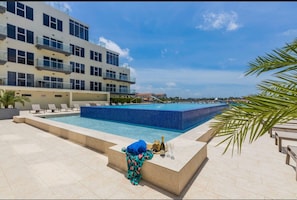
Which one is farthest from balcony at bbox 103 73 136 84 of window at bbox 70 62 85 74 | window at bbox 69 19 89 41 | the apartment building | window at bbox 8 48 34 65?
window at bbox 8 48 34 65

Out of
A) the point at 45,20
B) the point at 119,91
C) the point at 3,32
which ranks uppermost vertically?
the point at 45,20

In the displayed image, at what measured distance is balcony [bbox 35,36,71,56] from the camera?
2017 cm

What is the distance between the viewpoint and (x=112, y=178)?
3.42 metres

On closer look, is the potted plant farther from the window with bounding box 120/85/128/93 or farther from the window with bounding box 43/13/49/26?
the window with bounding box 120/85/128/93

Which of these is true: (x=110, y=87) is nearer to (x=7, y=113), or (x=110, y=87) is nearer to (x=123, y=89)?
(x=123, y=89)

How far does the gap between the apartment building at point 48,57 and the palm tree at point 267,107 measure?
70.9 feet

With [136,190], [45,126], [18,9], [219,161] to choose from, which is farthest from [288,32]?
[18,9]

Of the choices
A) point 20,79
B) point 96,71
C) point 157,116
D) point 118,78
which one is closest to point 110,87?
point 118,78

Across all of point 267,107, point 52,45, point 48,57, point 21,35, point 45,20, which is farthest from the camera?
point 48,57

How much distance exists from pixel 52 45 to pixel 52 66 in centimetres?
280

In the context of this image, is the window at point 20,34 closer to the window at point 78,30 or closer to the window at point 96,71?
the window at point 78,30

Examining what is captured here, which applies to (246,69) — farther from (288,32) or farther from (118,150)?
(118,150)

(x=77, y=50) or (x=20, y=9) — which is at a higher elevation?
(x=20, y=9)

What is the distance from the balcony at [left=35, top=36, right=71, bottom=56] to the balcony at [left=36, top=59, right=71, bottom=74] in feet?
5.51
